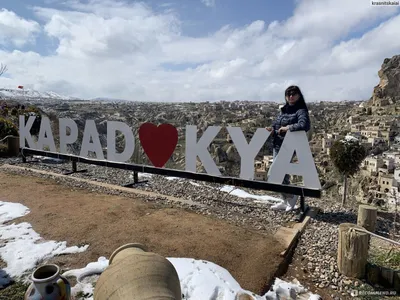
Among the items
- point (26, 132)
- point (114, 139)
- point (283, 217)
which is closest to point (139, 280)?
point (283, 217)

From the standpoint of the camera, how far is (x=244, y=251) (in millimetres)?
3723

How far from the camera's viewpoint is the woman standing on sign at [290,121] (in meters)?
4.91

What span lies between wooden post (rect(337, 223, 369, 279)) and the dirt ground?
0.74m

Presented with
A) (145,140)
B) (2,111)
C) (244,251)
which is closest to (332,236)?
(244,251)

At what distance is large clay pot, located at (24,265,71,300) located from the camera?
2.25 m

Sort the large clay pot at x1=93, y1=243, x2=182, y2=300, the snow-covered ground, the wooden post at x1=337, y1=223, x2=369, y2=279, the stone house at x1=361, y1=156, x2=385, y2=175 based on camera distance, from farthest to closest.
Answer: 1. the stone house at x1=361, y1=156, x2=385, y2=175
2. the wooden post at x1=337, y1=223, x2=369, y2=279
3. the snow-covered ground
4. the large clay pot at x1=93, y1=243, x2=182, y2=300

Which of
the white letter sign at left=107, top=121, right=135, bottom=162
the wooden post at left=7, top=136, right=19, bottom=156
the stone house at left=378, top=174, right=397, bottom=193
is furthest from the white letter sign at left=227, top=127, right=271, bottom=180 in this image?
the stone house at left=378, top=174, right=397, bottom=193

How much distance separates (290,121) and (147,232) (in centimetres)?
304

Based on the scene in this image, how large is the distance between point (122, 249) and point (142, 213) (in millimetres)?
2335

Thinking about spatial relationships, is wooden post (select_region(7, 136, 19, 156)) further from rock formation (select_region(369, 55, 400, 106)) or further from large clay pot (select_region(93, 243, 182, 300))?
rock formation (select_region(369, 55, 400, 106))

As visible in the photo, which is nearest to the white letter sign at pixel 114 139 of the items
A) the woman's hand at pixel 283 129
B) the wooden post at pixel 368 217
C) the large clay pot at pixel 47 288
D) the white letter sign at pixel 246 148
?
the white letter sign at pixel 246 148

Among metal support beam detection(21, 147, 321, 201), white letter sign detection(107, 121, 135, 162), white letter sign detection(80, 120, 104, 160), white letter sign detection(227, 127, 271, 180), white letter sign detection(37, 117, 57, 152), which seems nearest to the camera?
metal support beam detection(21, 147, 321, 201)

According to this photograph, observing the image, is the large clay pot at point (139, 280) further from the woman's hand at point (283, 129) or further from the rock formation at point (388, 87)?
the rock formation at point (388, 87)

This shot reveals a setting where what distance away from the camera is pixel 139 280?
6.50 feet
